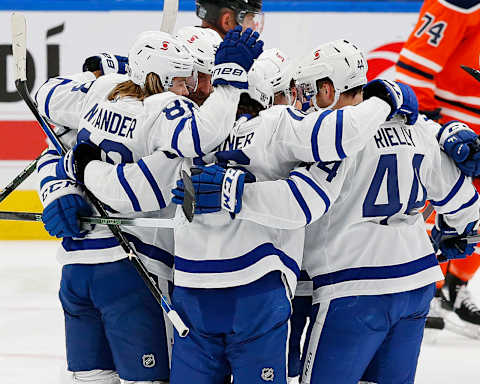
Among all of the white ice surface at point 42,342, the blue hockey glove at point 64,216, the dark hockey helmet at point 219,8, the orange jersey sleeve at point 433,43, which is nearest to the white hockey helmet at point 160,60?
the blue hockey glove at point 64,216

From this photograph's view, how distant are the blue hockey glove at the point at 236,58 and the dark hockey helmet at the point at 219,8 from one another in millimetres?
1234

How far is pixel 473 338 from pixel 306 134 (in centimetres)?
208

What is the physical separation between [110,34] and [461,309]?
8.97 feet

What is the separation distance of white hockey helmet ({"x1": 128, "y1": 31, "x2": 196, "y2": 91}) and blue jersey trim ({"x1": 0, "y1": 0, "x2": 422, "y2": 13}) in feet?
10.6

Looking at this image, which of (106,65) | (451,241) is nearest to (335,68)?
(451,241)

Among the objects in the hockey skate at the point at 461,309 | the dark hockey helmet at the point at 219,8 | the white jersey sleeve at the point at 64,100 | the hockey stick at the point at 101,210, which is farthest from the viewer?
the hockey skate at the point at 461,309

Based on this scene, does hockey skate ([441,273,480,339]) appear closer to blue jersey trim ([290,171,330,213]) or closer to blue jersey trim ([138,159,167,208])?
blue jersey trim ([290,171,330,213])

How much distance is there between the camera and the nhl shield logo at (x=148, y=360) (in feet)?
7.02

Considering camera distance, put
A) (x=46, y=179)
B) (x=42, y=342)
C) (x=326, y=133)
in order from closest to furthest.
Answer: (x=326, y=133)
(x=46, y=179)
(x=42, y=342)

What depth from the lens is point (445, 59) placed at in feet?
11.2

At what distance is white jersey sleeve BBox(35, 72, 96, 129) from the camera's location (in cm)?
227

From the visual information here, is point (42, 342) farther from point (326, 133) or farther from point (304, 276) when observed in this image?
point (326, 133)

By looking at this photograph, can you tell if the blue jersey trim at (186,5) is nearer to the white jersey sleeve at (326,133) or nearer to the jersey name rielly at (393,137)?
the jersey name rielly at (393,137)

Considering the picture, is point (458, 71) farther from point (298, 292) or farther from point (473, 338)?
point (298, 292)
